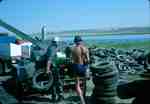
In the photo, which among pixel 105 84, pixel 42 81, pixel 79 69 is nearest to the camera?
pixel 105 84

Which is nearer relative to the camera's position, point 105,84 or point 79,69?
point 105,84

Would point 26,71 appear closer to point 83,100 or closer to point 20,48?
point 83,100

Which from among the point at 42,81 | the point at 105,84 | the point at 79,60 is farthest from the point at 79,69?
Result: the point at 42,81

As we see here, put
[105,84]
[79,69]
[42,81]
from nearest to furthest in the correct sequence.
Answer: [105,84] → [79,69] → [42,81]

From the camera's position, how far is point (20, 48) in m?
19.8

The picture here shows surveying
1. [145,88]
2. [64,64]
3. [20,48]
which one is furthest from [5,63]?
[145,88]

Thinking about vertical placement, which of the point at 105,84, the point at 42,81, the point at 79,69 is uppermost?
the point at 79,69

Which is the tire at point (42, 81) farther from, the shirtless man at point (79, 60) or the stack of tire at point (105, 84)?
the stack of tire at point (105, 84)

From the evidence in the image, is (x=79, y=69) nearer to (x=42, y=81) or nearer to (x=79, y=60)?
(x=79, y=60)

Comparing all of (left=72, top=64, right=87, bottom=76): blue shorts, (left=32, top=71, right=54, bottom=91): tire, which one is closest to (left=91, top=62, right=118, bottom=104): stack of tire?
(left=72, top=64, right=87, bottom=76): blue shorts

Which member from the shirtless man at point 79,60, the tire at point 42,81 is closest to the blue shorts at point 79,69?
the shirtless man at point 79,60

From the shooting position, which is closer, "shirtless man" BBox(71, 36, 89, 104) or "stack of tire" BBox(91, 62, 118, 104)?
"stack of tire" BBox(91, 62, 118, 104)

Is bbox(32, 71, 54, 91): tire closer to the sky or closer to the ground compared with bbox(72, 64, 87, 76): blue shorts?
closer to the ground

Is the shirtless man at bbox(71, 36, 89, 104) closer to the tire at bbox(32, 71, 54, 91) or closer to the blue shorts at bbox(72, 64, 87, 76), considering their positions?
the blue shorts at bbox(72, 64, 87, 76)
